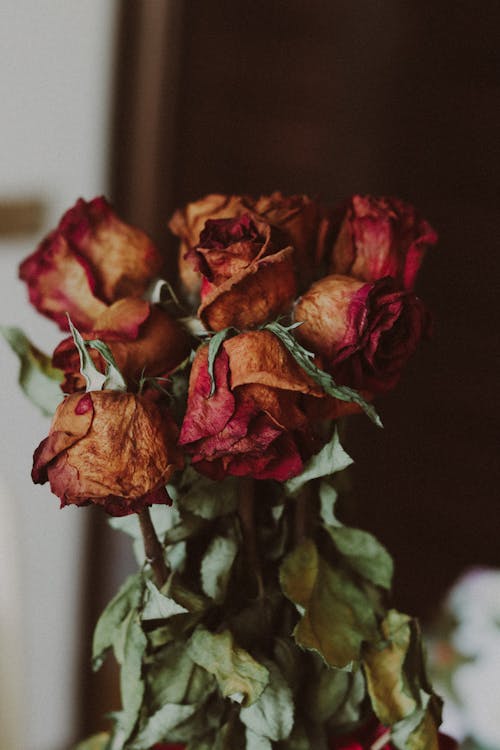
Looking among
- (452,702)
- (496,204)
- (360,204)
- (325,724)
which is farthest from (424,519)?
(360,204)

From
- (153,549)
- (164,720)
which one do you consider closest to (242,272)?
(153,549)

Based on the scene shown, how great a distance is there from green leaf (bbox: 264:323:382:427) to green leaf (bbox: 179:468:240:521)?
0.10 metres

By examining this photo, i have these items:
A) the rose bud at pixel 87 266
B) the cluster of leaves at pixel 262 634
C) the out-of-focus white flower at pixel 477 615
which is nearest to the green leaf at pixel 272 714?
the cluster of leaves at pixel 262 634

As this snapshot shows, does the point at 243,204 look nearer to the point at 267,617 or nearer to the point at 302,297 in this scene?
the point at 302,297

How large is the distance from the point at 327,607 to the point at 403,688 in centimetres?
7

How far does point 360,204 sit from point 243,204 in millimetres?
68

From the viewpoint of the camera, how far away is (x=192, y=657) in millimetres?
480

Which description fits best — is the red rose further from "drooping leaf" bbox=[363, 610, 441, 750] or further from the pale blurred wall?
the pale blurred wall

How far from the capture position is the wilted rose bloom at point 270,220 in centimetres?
48

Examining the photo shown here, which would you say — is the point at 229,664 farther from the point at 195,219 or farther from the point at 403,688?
the point at 195,219

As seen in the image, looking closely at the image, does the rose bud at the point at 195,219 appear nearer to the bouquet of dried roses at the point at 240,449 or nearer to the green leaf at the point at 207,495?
the bouquet of dried roses at the point at 240,449

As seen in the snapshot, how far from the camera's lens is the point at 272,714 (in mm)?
478

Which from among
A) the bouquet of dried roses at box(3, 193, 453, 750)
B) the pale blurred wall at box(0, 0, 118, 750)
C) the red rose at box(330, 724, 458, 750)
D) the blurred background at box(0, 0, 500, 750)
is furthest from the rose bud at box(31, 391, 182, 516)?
the blurred background at box(0, 0, 500, 750)

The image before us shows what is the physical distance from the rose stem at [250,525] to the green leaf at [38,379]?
141mm
